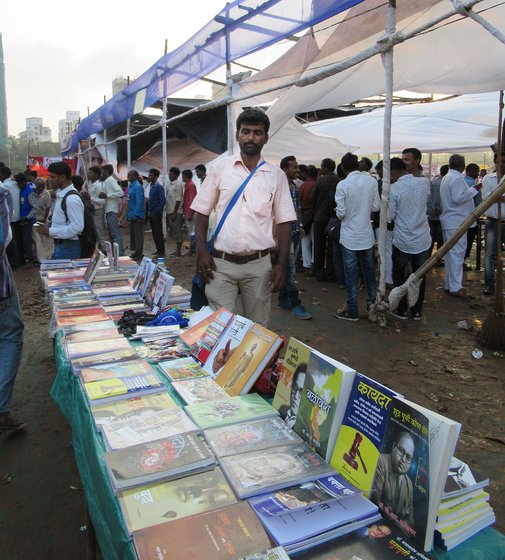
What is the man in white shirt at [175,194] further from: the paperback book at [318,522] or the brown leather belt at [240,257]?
the paperback book at [318,522]

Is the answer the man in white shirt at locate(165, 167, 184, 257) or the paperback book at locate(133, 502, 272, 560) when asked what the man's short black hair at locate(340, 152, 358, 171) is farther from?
the man in white shirt at locate(165, 167, 184, 257)

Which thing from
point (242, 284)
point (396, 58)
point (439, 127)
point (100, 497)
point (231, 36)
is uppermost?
point (231, 36)

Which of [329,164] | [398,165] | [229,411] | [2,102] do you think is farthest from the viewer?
[2,102]

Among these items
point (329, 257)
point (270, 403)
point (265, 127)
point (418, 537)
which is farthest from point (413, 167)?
point (418, 537)

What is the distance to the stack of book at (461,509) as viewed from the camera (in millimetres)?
1144

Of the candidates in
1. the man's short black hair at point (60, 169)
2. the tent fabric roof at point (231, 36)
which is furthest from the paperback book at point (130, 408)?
the tent fabric roof at point (231, 36)

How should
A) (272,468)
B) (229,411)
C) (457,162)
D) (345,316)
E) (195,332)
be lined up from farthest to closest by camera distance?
(457,162), (345,316), (195,332), (229,411), (272,468)

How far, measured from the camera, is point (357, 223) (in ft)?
17.2

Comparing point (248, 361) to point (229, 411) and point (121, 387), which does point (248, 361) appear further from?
point (121, 387)

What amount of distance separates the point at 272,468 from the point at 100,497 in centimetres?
57

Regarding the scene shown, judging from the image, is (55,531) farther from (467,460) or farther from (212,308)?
(467,460)

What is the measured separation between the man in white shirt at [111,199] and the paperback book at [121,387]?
8.00 metres

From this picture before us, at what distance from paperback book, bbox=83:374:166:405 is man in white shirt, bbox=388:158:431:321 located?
13.0 ft

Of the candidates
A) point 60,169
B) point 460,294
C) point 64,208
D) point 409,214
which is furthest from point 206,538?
point 460,294
